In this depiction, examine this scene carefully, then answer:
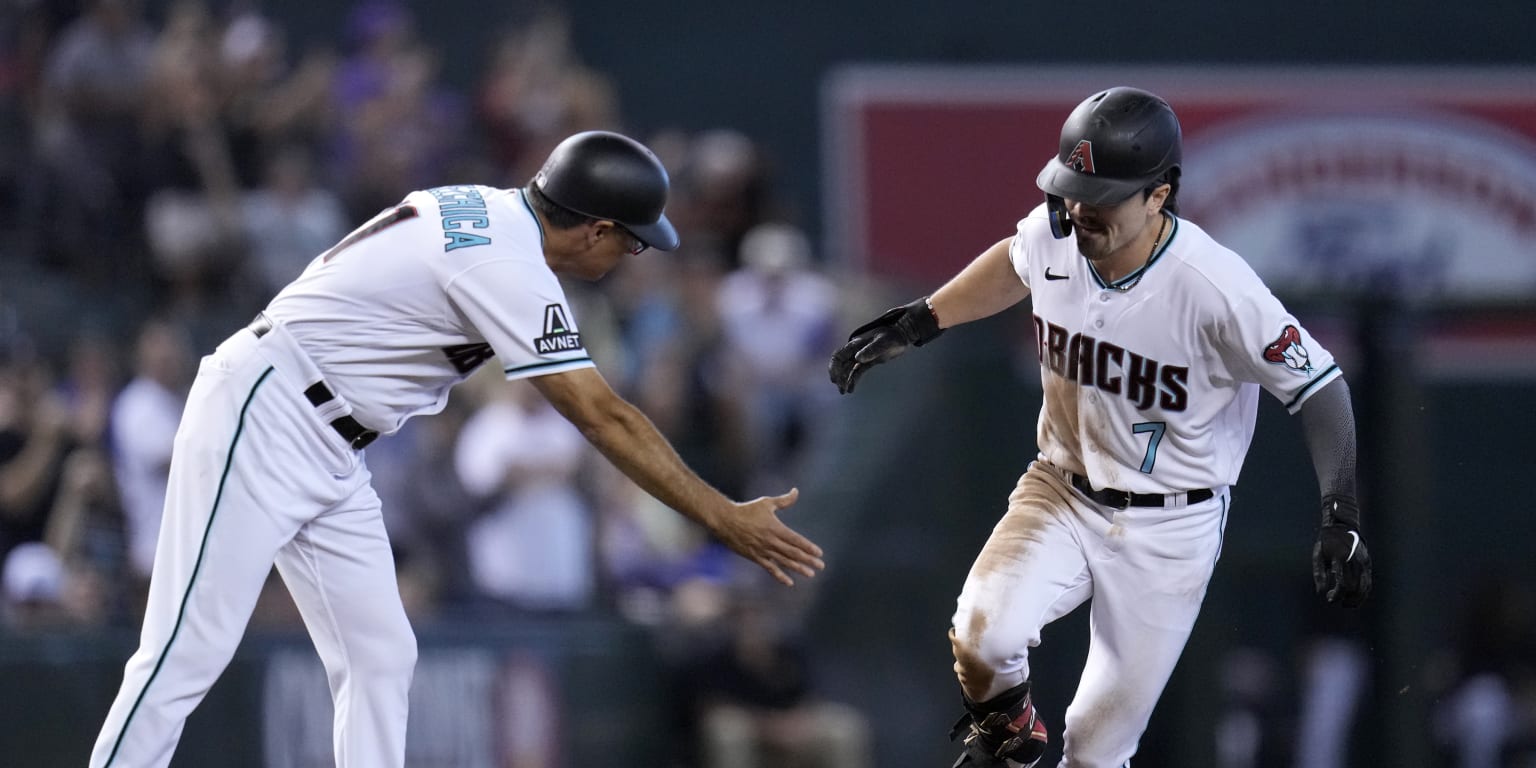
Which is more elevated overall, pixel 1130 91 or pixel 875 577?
pixel 1130 91

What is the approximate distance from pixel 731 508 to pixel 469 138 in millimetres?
6991

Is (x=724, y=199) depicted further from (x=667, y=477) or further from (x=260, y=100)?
(x=667, y=477)

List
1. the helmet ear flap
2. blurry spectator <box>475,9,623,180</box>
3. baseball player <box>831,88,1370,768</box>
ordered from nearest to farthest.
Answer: baseball player <box>831,88,1370,768</box>, the helmet ear flap, blurry spectator <box>475,9,623,180</box>

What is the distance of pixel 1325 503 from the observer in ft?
16.1

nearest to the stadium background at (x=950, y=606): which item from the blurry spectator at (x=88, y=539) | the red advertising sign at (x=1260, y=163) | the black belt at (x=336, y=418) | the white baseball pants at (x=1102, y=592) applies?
the blurry spectator at (x=88, y=539)

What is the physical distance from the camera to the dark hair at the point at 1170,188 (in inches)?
194

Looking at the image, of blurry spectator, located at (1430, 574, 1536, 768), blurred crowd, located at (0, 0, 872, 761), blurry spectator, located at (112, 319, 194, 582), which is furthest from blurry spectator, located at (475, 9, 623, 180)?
blurry spectator, located at (1430, 574, 1536, 768)

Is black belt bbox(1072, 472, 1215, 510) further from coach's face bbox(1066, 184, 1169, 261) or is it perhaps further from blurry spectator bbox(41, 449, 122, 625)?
blurry spectator bbox(41, 449, 122, 625)

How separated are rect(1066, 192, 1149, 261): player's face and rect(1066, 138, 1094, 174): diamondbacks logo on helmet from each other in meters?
0.08

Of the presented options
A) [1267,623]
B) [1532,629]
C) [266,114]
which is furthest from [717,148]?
[1532,629]

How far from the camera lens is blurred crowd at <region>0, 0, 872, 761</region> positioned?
8.49 meters

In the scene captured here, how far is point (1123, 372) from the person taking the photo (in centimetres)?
505

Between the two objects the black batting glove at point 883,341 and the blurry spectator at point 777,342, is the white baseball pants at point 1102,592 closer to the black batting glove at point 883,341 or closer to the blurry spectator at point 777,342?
the black batting glove at point 883,341

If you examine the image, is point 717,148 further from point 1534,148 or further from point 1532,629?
point 1534,148
